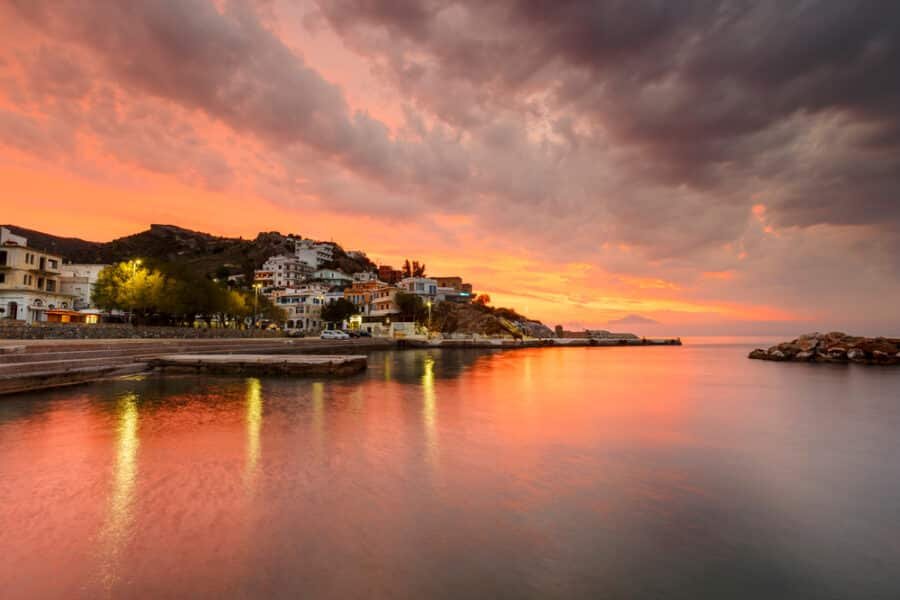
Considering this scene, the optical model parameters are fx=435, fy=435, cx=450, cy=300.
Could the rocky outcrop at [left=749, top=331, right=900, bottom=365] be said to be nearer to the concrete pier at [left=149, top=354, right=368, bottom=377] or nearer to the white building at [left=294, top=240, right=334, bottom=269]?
the concrete pier at [left=149, top=354, right=368, bottom=377]

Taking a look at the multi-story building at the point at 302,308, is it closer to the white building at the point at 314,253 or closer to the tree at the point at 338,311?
the tree at the point at 338,311

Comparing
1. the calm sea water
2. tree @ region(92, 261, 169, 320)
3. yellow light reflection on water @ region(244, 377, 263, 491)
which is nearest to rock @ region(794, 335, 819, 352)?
the calm sea water

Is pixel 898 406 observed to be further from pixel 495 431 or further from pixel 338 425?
pixel 338 425

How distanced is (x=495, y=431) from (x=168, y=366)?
27.6 metres

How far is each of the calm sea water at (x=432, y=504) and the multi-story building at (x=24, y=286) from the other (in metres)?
47.0

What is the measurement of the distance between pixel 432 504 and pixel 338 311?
93.8 meters

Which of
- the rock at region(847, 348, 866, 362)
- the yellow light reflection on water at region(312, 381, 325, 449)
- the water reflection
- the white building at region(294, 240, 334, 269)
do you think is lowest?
the yellow light reflection on water at region(312, 381, 325, 449)

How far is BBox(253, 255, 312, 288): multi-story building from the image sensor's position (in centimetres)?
13012

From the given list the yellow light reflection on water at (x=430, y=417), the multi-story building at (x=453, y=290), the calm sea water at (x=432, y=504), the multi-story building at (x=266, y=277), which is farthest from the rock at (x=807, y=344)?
the multi-story building at (x=266, y=277)

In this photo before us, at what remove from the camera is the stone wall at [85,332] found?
115 feet

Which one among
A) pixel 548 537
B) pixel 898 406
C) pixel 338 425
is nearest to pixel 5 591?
pixel 548 537

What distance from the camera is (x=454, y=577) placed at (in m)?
5.93

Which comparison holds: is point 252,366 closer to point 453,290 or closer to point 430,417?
point 430,417

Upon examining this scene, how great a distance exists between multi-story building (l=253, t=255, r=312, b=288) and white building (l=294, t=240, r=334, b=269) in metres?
7.85
